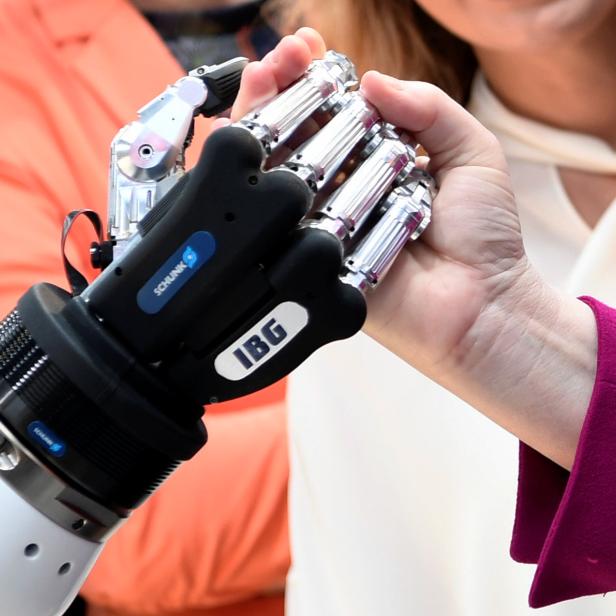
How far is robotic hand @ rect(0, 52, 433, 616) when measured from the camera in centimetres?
36

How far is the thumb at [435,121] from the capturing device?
0.43m

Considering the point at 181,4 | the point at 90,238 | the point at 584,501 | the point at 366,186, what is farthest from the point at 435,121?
the point at 181,4

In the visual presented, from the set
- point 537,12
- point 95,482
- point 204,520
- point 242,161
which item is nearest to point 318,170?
point 242,161

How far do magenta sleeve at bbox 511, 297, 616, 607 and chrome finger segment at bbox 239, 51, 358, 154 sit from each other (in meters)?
0.16

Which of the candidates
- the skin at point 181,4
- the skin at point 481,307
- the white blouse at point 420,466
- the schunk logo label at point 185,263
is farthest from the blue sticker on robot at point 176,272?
the skin at point 181,4

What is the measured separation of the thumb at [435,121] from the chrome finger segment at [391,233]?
0.07ft

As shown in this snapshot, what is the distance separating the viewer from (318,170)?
377 mm

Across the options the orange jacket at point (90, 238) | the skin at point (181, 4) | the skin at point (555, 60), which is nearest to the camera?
the skin at point (555, 60)

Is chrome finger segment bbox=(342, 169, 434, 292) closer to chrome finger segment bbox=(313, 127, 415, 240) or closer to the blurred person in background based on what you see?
chrome finger segment bbox=(313, 127, 415, 240)

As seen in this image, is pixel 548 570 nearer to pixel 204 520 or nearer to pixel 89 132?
pixel 204 520

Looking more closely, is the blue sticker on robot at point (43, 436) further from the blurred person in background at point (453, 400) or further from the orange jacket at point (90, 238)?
the orange jacket at point (90, 238)

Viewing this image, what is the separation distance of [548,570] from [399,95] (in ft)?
0.73

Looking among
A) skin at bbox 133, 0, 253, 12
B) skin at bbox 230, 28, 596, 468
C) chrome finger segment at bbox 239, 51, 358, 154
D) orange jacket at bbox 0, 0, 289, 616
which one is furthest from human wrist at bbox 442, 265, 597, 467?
skin at bbox 133, 0, 253, 12

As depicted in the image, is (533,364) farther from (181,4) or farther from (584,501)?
(181,4)
